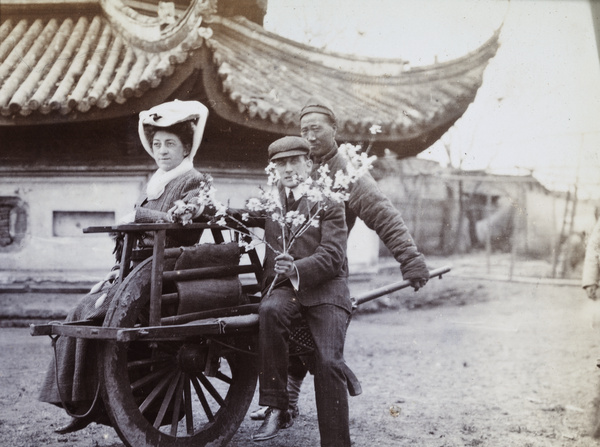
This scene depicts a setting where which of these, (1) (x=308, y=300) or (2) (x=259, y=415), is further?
(2) (x=259, y=415)

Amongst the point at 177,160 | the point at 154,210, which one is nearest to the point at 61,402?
the point at 154,210

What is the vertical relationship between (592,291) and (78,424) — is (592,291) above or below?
above

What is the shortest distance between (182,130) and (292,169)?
27.4 inches

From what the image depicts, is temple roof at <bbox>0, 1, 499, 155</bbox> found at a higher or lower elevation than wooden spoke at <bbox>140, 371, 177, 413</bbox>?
higher

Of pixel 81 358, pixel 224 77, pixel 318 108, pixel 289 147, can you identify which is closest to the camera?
pixel 81 358

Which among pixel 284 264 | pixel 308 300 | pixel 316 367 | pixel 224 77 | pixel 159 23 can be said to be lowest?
pixel 316 367

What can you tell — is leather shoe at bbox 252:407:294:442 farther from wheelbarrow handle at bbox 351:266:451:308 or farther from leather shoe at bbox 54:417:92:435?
leather shoe at bbox 54:417:92:435

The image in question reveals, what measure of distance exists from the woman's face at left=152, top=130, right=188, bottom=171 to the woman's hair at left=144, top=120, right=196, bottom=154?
23 millimetres

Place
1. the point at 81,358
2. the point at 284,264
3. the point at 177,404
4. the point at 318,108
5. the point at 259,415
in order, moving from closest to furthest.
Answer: the point at 81,358 → the point at 284,264 → the point at 177,404 → the point at 318,108 → the point at 259,415

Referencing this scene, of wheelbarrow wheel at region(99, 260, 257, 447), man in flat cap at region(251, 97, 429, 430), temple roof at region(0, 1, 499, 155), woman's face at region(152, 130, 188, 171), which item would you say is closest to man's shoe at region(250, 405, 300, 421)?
man in flat cap at region(251, 97, 429, 430)

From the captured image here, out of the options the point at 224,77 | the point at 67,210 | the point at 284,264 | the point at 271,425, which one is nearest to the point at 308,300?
the point at 284,264

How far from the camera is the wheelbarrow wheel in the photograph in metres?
2.77

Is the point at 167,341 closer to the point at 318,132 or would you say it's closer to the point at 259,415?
the point at 259,415

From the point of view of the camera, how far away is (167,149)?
3367mm
